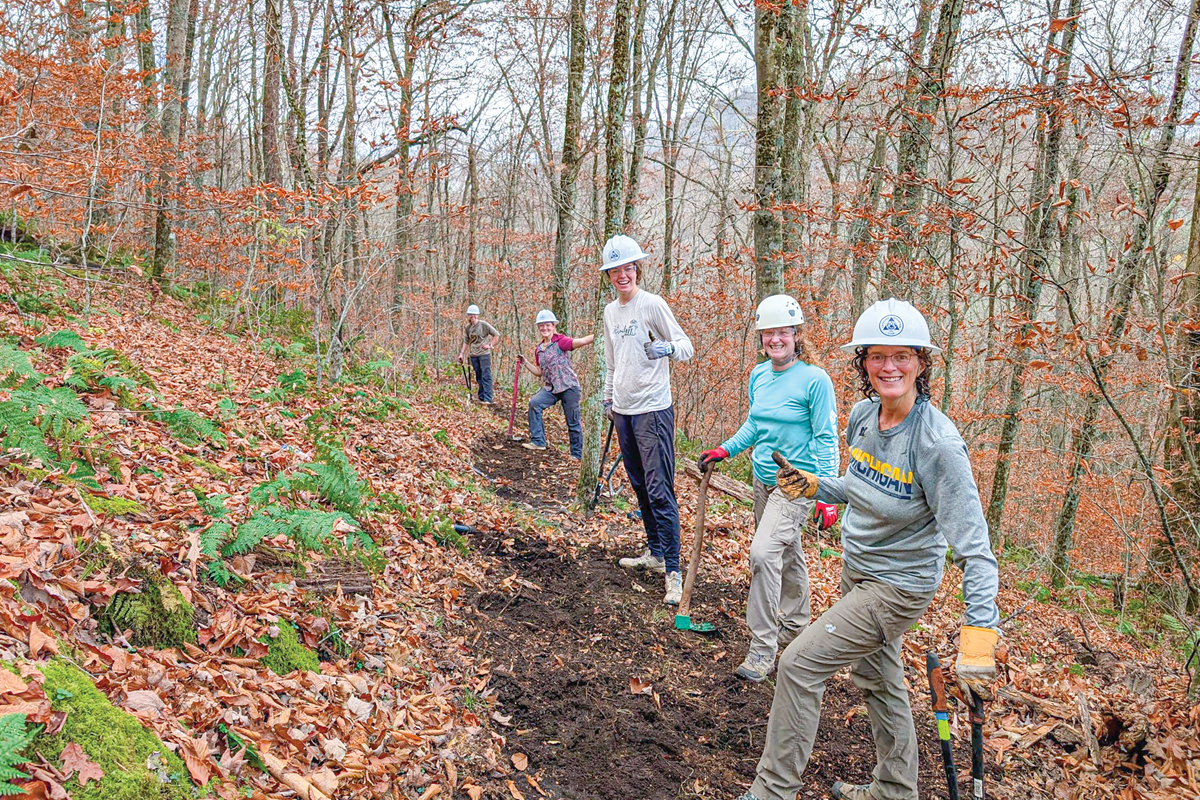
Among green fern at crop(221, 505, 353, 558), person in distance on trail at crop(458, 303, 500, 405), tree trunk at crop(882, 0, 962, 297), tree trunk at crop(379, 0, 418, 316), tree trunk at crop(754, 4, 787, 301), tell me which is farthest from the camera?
person in distance on trail at crop(458, 303, 500, 405)

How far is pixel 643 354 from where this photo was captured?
5.29 meters

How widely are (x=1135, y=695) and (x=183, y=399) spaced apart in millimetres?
7879

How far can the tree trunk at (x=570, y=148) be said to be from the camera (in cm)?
998

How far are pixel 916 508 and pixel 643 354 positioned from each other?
9.19 ft

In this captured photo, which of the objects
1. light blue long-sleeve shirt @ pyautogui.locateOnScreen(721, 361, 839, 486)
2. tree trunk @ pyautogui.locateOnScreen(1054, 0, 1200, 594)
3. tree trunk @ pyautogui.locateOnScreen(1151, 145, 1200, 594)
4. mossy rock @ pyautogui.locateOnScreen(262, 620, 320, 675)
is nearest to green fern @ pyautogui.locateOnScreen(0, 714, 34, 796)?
mossy rock @ pyautogui.locateOnScreen(262, 620, 320, 675)

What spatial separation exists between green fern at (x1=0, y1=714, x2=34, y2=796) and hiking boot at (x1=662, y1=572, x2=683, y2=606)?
13.2 ft

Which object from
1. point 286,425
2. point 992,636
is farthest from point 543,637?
point 286,425

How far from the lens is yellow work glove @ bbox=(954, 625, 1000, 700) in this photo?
252cm

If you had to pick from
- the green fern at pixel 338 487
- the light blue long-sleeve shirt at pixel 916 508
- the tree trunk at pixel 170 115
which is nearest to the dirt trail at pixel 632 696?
the green fern at pixel 338 487

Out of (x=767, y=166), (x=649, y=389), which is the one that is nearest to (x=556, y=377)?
(x=767, y=166)

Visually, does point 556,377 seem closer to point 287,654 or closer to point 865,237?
point 865,237

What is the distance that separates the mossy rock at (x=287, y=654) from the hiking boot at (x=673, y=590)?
2.71 metres

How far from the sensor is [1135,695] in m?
4.36

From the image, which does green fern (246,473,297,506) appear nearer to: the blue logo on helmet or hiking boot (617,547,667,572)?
hiking boot (617,547,667,572)
